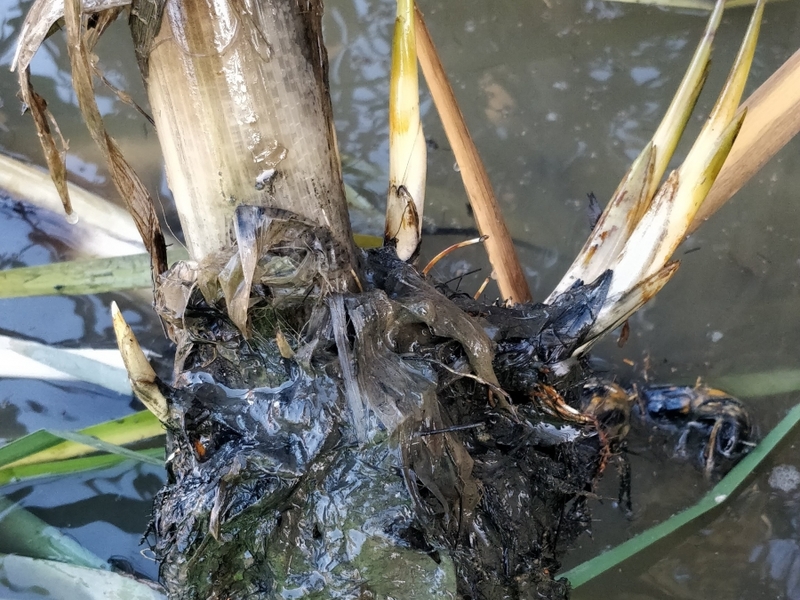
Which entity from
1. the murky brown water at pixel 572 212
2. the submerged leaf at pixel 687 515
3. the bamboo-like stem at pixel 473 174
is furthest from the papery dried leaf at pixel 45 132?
the submerged leaf at pixel 687 515

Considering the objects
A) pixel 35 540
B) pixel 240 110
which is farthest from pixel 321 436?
pixel 35 540

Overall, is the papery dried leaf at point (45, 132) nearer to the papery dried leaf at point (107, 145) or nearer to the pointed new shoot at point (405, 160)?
the papery dried leaf at point (107, 145)

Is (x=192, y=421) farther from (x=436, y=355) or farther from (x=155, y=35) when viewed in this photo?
(x=155, y=35)

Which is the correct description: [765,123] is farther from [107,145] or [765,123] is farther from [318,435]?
[107,145]

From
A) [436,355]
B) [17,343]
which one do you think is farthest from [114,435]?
[436,355]

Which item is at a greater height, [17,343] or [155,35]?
[155,35]

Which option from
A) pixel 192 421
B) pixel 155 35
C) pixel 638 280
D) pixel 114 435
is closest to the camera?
pixel 155 35

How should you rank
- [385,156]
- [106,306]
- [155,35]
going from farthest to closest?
[385,156]
[106,306]
[155,35]
